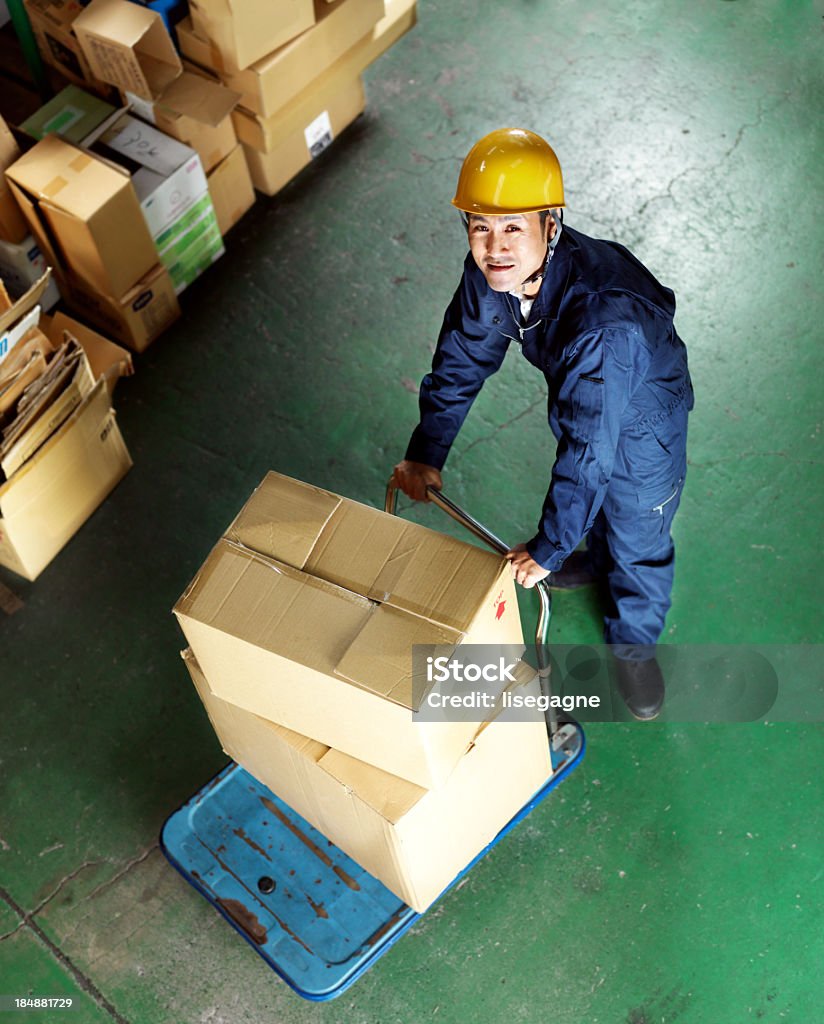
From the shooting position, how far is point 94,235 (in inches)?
147

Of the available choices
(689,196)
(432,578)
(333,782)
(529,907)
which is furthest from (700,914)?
(689,196)

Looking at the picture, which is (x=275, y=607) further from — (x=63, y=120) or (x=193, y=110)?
(x=63, y=120)

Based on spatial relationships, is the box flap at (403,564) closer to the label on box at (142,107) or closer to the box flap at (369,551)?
the box flap at (369,551)

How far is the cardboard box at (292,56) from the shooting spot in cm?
411

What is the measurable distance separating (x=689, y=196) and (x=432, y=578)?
Answer: 2.94 metres

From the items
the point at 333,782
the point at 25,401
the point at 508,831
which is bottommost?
the point at 508,831

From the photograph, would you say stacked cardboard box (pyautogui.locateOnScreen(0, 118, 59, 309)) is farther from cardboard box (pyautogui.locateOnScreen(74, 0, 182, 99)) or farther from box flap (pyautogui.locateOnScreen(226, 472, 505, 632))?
box flap (pyautogui.locateOnScreen(226, 472, 505, 632))

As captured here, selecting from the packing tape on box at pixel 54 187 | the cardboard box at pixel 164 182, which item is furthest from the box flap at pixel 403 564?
the cardboard box at pixel 164 182

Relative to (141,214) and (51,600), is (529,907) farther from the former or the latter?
(141,214)

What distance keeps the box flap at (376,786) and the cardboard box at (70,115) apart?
274 centimetres

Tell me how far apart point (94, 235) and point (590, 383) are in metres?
2.11

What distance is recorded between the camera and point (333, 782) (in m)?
2.55

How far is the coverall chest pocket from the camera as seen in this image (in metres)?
2.42
